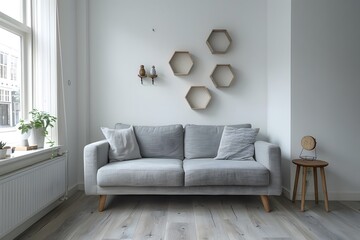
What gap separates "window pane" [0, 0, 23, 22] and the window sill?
1310 millimetres

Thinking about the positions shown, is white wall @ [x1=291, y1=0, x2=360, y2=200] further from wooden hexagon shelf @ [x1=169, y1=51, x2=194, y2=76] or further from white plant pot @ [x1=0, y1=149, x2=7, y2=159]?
white plant pot @ [x1=0, y1=149, x2=7, y2=159]

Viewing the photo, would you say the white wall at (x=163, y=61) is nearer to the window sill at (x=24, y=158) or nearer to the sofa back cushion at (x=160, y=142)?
the sofa back cushion at (x=160, y=142)

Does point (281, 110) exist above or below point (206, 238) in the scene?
above

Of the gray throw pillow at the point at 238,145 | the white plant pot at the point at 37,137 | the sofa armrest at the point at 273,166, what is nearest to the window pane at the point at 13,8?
the white plant pot at the point at 37,137

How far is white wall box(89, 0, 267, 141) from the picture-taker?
3330 millimetres

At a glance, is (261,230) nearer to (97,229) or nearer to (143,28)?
(97,229)

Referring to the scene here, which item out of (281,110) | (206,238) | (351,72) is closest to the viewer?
(206,238)

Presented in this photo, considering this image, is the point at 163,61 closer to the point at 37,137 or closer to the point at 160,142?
the point at 160,142

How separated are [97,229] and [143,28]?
99.3 inches

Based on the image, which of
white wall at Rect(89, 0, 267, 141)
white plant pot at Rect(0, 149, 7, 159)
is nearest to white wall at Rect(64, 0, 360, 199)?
white wall at Rect(89, 0, 267, 141)

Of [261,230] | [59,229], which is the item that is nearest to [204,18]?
[261,230]

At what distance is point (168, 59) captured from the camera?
334 cm

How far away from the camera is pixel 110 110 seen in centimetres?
334

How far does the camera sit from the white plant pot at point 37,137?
2352mm
